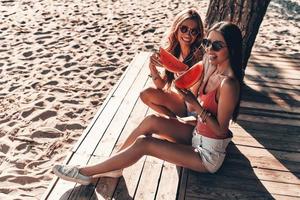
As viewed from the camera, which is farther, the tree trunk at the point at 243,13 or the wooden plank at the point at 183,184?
the tree trunk at the point at 243,13

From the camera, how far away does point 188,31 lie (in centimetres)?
403

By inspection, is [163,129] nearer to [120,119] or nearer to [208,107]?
[208,107]

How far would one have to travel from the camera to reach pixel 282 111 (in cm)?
492

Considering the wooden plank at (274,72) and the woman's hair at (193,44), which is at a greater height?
the woman's hair at (193,44)

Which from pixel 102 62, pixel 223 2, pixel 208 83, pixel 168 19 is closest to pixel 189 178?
pixel 208 83

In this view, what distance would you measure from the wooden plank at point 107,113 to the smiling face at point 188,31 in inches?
55.1

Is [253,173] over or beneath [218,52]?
beneath

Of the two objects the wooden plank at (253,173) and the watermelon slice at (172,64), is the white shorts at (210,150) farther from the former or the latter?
the watermelon slice at (172,64)

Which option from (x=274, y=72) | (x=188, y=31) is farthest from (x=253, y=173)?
(x=274, y=72)

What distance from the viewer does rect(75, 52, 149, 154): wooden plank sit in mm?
4273

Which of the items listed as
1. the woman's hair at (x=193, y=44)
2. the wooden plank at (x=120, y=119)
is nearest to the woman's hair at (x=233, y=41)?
the woman's hair at (x=193, y=44)

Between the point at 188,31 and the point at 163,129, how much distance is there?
1051mm

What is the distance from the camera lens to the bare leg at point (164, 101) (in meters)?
4.37

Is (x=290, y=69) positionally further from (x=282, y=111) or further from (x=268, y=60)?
(x=282, y=111)
